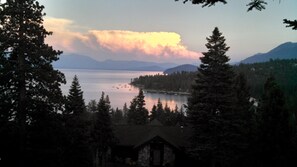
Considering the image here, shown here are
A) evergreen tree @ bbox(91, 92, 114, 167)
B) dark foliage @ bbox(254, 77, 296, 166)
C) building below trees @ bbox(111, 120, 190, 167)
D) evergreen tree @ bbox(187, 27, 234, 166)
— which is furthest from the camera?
building below trees @ bbox(111, 120, 190, 167)

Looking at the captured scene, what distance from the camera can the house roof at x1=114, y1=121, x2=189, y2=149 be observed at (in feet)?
125

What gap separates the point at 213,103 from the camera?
96.7 feet

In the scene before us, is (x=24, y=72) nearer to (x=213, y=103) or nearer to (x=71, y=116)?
(x=71, y=116)

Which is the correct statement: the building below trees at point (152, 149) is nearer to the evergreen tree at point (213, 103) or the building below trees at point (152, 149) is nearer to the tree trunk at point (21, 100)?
the evergreen tree at point (213, 103)

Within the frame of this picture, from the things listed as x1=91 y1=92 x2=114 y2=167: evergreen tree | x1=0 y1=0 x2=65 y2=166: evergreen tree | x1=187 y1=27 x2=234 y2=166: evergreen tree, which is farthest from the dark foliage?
x1=91 y1=92 x2=114 y2=167: evergreen tree

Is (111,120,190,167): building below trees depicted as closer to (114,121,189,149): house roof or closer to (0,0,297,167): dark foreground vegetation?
(114,121,189,149): house roof

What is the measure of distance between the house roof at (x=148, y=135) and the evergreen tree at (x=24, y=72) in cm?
2123

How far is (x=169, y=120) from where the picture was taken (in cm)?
8356

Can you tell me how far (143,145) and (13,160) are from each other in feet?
71.3

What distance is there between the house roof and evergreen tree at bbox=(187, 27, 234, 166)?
8428 millimetres

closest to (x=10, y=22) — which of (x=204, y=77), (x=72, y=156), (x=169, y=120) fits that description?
(x=72, y=156)

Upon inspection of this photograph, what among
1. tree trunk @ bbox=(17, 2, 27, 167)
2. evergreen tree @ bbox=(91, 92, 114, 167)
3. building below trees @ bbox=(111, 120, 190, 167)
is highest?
tree trunk @ bbox=(17, 2, 27, 167)

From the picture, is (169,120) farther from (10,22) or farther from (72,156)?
(10,22)

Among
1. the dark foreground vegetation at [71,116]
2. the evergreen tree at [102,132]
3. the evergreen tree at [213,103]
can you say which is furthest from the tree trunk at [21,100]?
the evergreen tree at [102,132]
